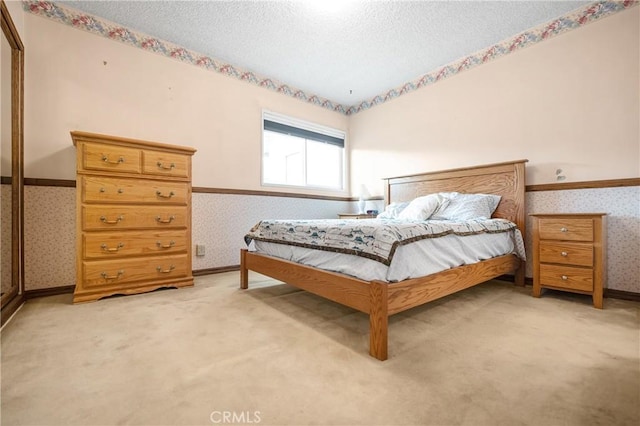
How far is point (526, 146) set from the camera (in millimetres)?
2777

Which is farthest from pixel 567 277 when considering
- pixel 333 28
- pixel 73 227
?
pixel 73 227

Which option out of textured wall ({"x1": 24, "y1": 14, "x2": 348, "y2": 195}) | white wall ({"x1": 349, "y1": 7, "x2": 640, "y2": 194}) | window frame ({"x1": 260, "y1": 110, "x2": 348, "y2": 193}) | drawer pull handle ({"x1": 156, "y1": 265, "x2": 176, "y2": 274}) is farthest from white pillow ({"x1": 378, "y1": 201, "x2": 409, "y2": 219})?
drawer pull handle ({"x1": 156, "y1": 265, "x2": 176, "y2": 274})

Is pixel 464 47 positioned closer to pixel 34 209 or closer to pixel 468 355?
pixel 468 355

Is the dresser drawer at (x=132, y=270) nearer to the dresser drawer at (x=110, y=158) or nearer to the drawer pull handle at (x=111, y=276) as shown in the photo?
the drawer pull handle at (x=111, y=276)

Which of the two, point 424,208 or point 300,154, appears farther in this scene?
point 300,154

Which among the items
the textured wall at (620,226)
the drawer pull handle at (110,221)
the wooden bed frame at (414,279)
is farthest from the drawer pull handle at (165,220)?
the textured wall at (620,226)

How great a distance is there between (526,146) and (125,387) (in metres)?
3.56

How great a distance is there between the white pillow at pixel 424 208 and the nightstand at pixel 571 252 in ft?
2.70

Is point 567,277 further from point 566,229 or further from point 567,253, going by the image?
point 566,229

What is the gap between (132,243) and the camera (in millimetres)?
2301

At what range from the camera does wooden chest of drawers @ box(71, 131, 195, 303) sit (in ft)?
6.98

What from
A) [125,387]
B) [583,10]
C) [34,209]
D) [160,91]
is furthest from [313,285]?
[583,10]

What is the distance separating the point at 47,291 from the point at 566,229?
13.9 ft

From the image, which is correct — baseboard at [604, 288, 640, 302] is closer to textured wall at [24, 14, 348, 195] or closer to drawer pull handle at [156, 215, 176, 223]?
textured wall at [24, 14, 348, 195]
